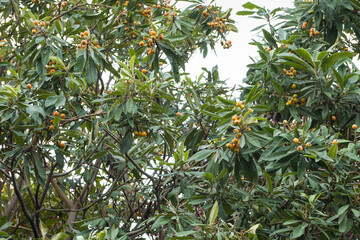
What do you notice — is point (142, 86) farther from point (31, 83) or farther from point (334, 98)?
point (334, 98)

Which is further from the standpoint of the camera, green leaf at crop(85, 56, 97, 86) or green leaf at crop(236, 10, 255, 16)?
green leaf at crop(236, 10, 255, 16)

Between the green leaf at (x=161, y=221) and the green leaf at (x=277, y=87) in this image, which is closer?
the green leaf at (x=161, y=221)

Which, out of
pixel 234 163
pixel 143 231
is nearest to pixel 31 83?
pixel 143 231

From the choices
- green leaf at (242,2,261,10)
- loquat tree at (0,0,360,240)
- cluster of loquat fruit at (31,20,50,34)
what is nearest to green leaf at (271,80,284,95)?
loquat tree at (0,0,360,240)

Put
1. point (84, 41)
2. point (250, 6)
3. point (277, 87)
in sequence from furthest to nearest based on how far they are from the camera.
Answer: point (250, 6) < point (277, 87) < point (84, 41)

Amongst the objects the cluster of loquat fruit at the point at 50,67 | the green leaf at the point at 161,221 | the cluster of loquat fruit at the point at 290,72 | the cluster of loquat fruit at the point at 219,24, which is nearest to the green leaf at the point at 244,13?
the cluster of loquat fruit at the point at 219,24

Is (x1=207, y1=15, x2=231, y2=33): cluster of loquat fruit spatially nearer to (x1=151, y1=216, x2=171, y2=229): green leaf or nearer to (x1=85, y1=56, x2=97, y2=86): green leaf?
(x1=85, y1=56, x2=97, y2=86): green leaf

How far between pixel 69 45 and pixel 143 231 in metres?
1.63

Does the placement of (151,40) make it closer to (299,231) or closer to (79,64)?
(79,64)

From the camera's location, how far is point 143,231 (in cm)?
371

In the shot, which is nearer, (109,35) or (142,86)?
(142,86)

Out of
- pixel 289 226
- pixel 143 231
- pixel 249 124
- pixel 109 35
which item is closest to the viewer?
pixel 249 124

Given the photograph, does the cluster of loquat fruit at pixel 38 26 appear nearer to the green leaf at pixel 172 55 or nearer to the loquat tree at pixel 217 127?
the loquat tree at pixel 217 127

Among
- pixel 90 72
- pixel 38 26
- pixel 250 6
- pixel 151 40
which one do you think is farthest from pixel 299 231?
pixel 38 26
